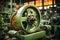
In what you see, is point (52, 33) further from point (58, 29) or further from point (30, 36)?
point (30, 36)

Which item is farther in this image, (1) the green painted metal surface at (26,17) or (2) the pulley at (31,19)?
(2) the pulley at (31,19)

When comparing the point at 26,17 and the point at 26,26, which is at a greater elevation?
the point at 26,17

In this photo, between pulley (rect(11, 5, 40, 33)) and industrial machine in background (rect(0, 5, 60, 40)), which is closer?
industrial machine in background (rect(0, 5, 60, 40))

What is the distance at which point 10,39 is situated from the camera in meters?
1.73

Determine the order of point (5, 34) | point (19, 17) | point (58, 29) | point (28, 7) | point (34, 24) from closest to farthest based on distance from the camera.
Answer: point (19, 17), point (28, 7), point (34, 24), point (5, 34), point (58, 29)

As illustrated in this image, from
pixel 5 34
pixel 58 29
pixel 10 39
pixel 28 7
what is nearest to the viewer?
pixel 28 7

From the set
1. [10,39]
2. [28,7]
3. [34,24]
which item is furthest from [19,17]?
[10,39]

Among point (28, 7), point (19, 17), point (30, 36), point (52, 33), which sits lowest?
point (52, 33)

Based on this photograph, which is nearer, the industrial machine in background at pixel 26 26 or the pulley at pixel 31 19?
the industrial machine in background at pixel 26 26

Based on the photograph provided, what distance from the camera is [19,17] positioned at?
1.38 m

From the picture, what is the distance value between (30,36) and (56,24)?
0.94 meters

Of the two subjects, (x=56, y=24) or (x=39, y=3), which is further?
(x=39, y=3)

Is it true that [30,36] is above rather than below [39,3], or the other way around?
below

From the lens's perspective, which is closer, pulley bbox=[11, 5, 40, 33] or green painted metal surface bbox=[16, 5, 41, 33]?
green painted metal surface bbox=[16, 5, 41, 33]
